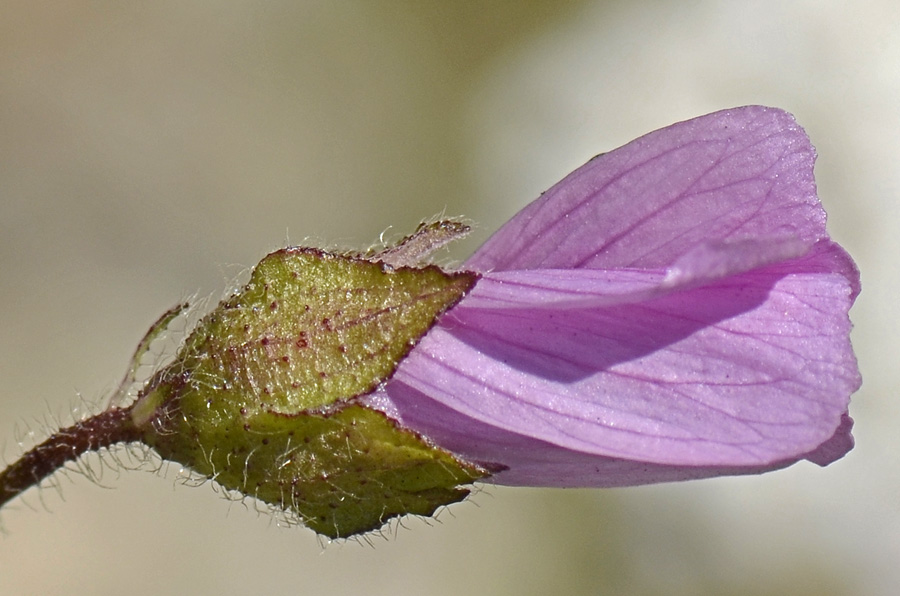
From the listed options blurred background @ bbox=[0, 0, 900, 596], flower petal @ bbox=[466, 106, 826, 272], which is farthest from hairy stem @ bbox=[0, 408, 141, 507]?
blurred background @ bbox=[0, 0, 900, 596]

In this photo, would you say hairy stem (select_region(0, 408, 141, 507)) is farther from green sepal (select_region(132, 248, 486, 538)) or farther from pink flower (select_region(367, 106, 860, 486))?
pink flower (select_region(367, 106, 860, 486))

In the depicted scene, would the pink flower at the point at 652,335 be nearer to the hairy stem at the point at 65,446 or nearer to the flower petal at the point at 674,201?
the flower petal at the point at 674,201

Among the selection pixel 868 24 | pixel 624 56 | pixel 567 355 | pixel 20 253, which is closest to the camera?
pixel 567 355

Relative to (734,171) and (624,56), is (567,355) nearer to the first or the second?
(734,171)

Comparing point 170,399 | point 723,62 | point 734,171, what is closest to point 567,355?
point 734,171

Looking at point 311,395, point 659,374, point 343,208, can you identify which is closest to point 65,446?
point 311,395

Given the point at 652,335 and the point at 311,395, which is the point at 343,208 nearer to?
the point at 311,395

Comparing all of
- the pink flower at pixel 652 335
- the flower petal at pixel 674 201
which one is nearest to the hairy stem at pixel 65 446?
the pink flower at pixel 652 335
